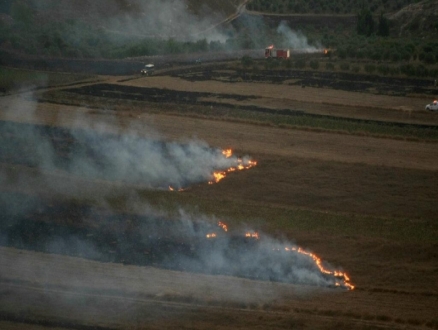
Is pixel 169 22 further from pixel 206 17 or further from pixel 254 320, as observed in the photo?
pixel 254 320

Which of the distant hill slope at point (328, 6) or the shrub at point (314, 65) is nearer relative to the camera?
the shrub at point (314, 65)

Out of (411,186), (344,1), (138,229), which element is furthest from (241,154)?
(344,1)

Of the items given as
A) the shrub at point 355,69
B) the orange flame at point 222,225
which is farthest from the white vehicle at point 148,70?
the orange flame at point 222,225

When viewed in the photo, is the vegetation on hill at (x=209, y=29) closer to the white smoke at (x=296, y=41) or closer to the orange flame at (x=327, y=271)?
the white smoke at (x=296, y=41)

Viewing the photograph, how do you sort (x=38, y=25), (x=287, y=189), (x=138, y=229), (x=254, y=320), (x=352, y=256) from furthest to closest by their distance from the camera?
(x=38, y=25) → (x=287, y=189) → (x=138, y=229) → (x=352, y=256) → (x=254, y=320)

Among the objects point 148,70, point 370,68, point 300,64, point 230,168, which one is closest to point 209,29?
point 300,64

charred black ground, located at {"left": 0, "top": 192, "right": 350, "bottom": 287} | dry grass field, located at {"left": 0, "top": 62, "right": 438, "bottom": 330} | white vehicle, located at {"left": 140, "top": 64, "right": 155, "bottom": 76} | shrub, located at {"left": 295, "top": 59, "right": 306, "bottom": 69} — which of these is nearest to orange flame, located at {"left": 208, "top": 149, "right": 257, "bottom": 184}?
dry grass field, located at {"left": 0, "top": 62, "right": 438, "bottom": 330}

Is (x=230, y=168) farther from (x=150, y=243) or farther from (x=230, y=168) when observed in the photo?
(x=150, y=243)
